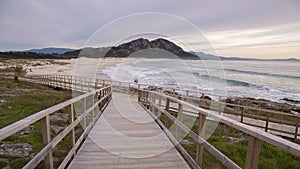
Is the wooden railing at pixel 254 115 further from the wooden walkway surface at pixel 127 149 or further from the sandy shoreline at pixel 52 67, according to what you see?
the sandy shoreline at pixel 52 67

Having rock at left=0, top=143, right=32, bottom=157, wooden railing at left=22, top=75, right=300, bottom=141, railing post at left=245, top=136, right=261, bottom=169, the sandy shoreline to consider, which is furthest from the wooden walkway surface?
the sandy shoreline

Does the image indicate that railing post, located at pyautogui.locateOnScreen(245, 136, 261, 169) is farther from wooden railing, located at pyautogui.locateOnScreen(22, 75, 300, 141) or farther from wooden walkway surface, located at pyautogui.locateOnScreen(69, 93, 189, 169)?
wooden railing, located at pyautogui.locateOnScreen(22, 75, 300, 141)

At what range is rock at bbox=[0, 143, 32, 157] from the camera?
388 centimetres

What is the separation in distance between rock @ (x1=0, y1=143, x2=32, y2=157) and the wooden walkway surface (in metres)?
1.28

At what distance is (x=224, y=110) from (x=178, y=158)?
7644 millimetres

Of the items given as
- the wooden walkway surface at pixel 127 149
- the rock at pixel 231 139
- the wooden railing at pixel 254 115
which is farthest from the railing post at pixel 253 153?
the wooden railing at pixel 254 115

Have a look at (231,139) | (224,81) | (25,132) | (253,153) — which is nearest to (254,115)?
(231,139)

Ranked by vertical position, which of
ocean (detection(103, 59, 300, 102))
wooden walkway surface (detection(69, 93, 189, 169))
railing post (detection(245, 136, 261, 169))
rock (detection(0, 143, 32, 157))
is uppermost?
railing post (detection(245, 136, 261, 169))

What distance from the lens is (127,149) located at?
3631mm

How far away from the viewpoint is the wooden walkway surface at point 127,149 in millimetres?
3049

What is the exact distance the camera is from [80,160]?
3.08 meters

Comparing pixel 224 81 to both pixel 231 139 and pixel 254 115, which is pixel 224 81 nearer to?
pixel 254 115

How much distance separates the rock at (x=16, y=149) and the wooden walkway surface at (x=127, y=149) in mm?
1279

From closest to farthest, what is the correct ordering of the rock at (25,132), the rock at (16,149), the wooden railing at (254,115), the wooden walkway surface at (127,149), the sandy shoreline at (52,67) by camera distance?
the wooden walkway surface at (127,149) < the rock at (16,149) < the rock at (25,132) < the wooden railing at (254,115) < the sandy shoreline at (52,67)
